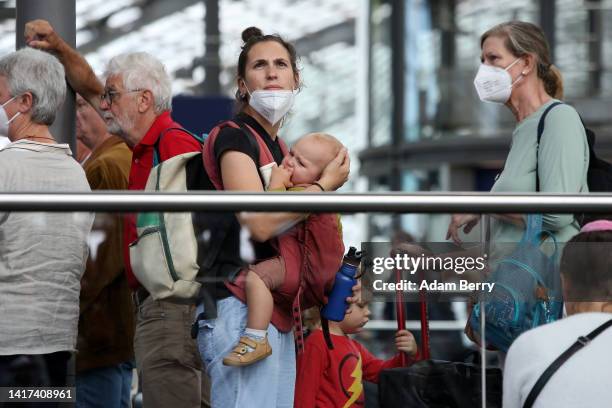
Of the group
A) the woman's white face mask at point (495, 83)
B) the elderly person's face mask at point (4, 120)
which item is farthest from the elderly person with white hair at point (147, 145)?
the woman's white face mask at point (495, 83)

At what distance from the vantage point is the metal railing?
403 centimetres

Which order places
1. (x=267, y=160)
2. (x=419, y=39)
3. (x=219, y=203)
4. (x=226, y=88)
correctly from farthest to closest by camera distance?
(x=419, y=39) → (x=226, y=88) → (x=267, y=160) → (x=219, y=203)

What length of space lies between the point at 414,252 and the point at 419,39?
662 inches

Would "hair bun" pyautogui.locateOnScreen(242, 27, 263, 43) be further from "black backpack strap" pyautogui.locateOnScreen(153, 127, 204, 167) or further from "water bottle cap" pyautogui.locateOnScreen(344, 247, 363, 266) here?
"water bottle cap" pyautogui.locateOnScreen(344, 247, 363, 266)

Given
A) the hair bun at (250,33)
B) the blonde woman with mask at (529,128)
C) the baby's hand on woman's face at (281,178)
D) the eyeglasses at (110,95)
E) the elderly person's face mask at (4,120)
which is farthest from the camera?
the eyeglasses at (110,95)

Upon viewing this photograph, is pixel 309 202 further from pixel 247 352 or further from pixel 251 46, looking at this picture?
pixel 251 46

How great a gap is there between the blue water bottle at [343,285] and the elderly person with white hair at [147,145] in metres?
0.42

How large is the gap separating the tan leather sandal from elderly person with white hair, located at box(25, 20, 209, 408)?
108mm

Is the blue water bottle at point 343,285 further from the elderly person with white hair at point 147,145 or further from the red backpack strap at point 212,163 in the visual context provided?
the red backpack strap at point 212,163

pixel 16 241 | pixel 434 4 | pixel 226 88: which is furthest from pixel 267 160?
pixel 434 4

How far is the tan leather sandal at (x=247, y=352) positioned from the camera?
421 cm

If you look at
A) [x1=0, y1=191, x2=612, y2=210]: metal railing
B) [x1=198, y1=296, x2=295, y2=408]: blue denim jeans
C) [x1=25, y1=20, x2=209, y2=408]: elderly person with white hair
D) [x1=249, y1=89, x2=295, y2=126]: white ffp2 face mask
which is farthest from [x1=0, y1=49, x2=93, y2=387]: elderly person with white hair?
[x1=249, y1=89, x2=295, y2=126]: white ffp2 face mask

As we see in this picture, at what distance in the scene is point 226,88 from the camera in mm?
19375

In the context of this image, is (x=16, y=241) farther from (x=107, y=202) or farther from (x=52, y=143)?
(x=52, y=143)
